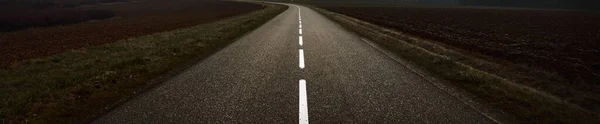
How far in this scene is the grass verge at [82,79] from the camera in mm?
5750

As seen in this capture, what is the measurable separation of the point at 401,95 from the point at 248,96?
112 inches

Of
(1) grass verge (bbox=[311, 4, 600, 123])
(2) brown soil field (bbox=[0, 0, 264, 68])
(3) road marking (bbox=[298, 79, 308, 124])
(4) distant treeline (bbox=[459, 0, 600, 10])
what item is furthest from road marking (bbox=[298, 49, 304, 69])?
(4) distant treeline (bbox=[459, 0, 600, 10])

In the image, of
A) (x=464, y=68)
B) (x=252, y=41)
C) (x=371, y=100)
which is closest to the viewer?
(x=371, y=100)

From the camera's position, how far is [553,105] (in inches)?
250

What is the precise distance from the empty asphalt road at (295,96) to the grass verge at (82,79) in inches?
26.2

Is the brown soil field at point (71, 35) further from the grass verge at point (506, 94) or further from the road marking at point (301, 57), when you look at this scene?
the grass verge at point (506, 94)

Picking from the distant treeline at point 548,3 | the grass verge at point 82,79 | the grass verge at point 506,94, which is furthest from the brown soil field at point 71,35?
the distant treeline at point 548,3

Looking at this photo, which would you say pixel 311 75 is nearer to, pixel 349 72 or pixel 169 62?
pixel 349 72

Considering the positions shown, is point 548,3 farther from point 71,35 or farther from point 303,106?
point 303,106

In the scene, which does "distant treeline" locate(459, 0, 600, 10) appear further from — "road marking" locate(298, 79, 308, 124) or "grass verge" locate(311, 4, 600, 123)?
"road marking" locate(298, 79, 308, 124)

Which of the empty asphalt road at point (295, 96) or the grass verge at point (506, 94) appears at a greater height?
the empty asphalt road at point (295, 96)

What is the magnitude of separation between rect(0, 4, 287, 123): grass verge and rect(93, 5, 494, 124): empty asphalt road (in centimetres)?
67

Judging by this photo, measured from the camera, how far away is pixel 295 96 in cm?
648

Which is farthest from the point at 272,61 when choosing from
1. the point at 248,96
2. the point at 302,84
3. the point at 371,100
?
the point at 371,100
